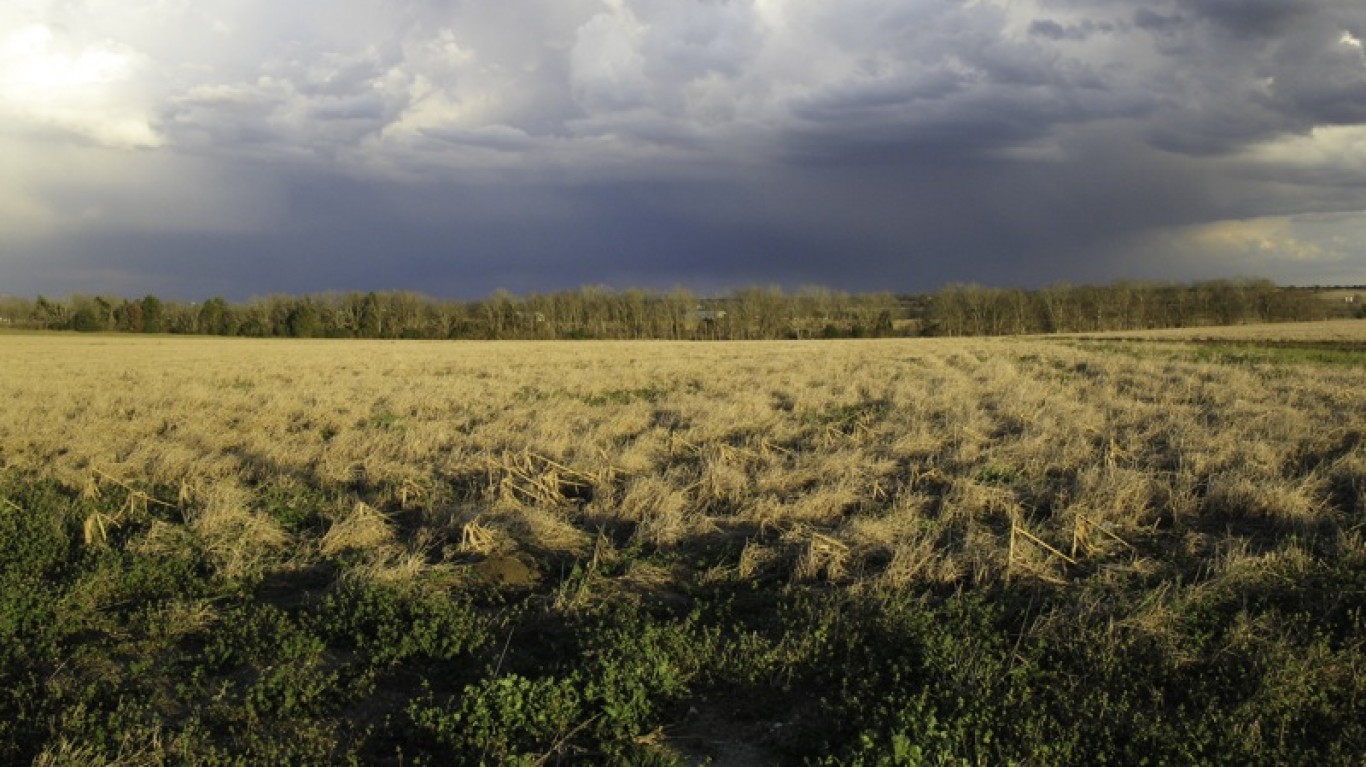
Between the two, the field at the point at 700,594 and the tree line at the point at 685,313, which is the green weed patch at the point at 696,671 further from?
the tree line at the point at 685,313

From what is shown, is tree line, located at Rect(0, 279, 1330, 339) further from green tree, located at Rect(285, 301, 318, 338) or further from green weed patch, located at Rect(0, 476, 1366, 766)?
green weed patch, located at Rect(0, 476, 1366, 766)

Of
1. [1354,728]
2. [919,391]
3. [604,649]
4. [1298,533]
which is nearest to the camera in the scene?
[1354,728]

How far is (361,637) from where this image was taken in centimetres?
611

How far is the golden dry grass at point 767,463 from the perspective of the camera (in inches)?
320

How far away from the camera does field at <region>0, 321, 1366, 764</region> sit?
4809mm

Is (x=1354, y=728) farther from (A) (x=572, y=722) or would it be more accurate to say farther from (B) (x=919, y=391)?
(B) (x=919, y=391)

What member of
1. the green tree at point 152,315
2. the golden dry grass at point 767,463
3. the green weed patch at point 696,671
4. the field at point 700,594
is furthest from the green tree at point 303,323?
the green weed patch at point 696,671

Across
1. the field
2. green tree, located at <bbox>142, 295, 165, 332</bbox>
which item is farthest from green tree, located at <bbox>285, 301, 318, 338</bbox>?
the field

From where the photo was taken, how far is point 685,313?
11331 cm

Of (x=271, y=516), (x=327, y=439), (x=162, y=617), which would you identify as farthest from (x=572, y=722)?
(x=327, y=439)

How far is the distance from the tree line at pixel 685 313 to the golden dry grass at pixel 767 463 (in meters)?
78.1

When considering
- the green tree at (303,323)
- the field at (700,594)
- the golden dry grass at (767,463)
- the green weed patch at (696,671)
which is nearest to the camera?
the green weed patch at (696,671)

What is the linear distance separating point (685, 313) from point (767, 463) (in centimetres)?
10262

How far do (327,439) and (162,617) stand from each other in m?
8.52
